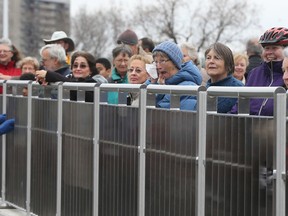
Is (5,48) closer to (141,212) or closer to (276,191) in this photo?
(141,212)

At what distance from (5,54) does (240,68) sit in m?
3.95

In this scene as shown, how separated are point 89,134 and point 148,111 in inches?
54.2

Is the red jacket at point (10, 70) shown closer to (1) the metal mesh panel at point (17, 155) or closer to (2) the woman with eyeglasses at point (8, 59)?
(2) the woman with eyeglasses at point (8, 59)

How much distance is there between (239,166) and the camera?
5.94 meters

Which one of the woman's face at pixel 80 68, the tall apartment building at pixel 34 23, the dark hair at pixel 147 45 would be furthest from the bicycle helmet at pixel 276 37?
the tall apartment building at pixel 34 23

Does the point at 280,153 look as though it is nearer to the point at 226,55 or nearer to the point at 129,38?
the point at 226,55

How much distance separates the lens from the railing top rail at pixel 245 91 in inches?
218

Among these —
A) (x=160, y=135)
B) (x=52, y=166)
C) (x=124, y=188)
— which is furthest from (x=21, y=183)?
(x=160, y=135)

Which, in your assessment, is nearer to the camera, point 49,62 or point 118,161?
point 118,161

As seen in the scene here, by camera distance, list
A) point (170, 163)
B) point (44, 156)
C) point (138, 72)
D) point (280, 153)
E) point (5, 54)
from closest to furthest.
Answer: point (280, 153), point (170, 163), point (138, 72), point (44, 156), point (5, 54)

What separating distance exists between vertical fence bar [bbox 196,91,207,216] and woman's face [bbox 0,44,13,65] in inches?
268

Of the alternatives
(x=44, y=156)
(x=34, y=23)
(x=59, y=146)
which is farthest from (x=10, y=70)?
(x=34, y=23)

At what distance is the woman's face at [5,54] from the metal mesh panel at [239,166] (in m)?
6.92

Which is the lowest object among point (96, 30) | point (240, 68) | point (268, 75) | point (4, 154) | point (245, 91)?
point (4, 154)
